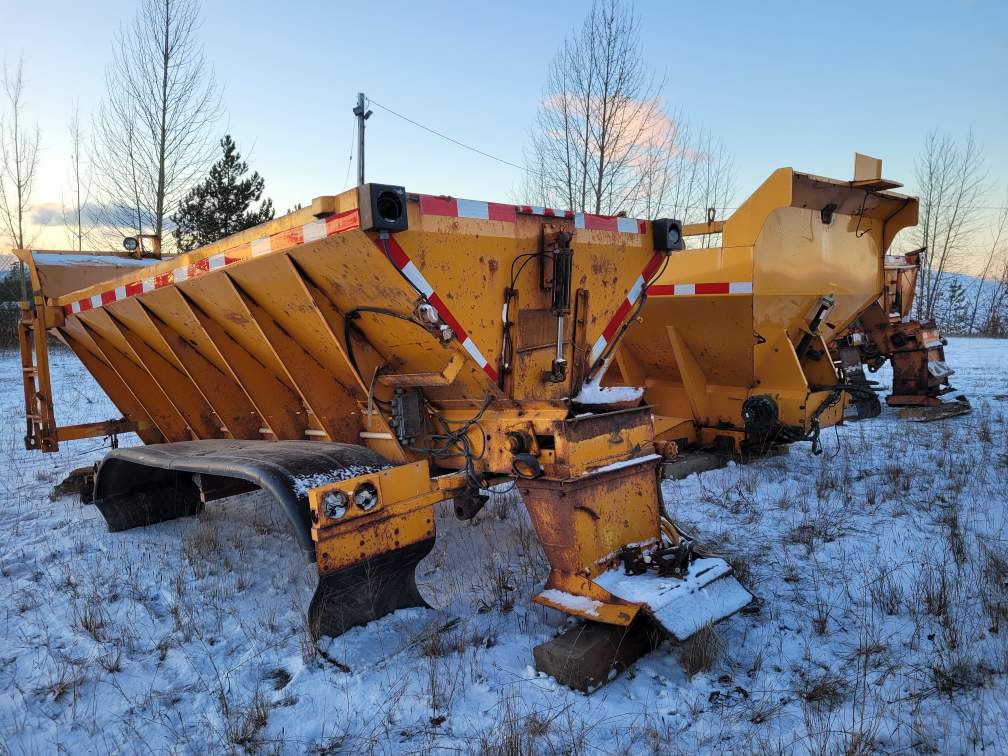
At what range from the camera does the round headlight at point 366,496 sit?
3.09 metres

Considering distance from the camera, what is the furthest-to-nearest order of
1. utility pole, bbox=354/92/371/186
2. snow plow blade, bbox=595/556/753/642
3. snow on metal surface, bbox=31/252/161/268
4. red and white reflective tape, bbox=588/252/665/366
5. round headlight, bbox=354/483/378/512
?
utility pole, bbox=354/92/371/186, snow on metal surface, bbox=31/252/161/268, red and white reflective tape, bbox=588/252/665/366, round headlight, bbox=354/483/378/512, snow plow blade, bbox=595/556/753/642

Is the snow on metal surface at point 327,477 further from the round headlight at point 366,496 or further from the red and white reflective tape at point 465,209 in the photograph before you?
the red and white reflective tape at point 465,209

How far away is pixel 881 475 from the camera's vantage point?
5.45m

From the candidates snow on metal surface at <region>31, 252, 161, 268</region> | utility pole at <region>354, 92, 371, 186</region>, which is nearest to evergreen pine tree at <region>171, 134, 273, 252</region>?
utility pole at <region>354, 92, 371, 186</region>

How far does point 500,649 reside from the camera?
9.87ft

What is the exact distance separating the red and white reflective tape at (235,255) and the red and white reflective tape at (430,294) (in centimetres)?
18

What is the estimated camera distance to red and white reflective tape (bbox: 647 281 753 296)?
5473mm

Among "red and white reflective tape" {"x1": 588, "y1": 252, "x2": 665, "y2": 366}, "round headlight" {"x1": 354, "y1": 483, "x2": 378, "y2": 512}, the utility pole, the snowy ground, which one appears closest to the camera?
the snowy ground

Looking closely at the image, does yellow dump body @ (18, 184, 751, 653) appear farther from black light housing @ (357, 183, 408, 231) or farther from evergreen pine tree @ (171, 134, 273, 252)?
evergreen pine tree @ (171, 134, 273, 252)

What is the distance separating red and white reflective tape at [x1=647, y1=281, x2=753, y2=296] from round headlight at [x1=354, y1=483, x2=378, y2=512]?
3.15 meters

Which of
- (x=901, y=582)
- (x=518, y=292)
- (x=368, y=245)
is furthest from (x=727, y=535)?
(x=368, y=245)

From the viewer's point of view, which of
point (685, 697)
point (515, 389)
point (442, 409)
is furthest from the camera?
point (442, 409)

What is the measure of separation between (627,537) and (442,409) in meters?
1.23

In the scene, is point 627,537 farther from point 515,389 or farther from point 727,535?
point 727,535
